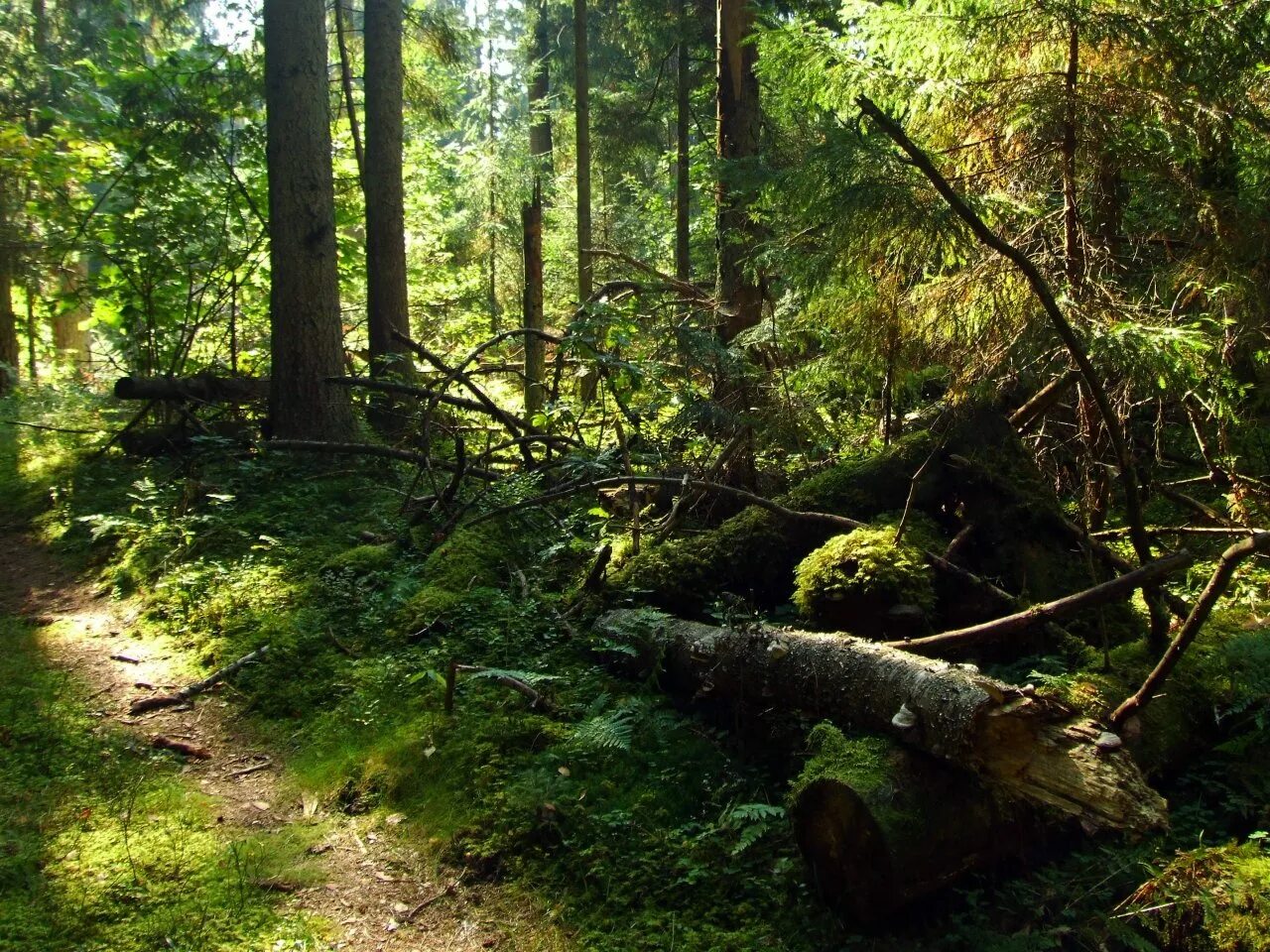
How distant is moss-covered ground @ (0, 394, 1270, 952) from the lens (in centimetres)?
346

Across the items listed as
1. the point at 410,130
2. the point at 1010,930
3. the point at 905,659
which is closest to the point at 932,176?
the point at 905,659

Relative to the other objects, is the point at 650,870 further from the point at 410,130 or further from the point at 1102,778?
the point at 410,130

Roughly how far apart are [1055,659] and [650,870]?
2448mm

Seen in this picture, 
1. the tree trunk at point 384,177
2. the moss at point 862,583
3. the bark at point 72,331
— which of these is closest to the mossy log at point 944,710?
the moss at point 862,583

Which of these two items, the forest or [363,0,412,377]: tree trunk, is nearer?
the forest

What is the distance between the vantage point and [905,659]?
4090 mm

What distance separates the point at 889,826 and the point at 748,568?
2698mm

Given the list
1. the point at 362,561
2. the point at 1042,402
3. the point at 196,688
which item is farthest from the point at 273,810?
the point at 1042,402

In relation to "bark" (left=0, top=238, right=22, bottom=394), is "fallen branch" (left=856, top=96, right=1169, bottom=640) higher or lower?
lower

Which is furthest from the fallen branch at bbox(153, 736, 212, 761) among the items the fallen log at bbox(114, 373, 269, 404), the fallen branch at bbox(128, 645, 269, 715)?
the fallen log at bbox(114, 373, 269, 404)

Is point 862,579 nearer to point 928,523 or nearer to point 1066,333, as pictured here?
point 928,523

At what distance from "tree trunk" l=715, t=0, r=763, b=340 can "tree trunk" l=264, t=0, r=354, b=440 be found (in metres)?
4.42

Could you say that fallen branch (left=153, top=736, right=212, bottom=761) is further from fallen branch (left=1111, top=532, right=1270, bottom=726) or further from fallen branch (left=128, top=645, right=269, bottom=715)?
fallen branch (left=1111, top=532, right=1270, bottom=726)

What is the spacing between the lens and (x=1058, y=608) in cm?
428
